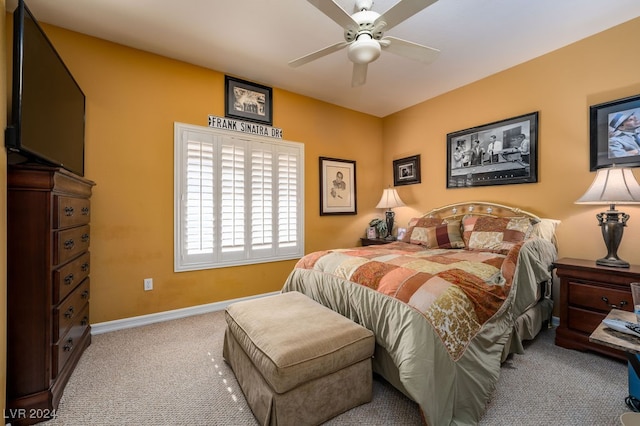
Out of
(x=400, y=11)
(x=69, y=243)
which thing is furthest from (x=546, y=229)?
A: (x=69, y=243)

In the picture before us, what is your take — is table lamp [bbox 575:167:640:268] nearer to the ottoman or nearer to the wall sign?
the ottoman

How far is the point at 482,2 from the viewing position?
7.22 ft

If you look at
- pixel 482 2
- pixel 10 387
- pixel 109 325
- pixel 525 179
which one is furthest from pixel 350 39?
pixel 109 325

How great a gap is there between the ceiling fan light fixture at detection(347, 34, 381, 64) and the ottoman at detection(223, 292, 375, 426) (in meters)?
1.81

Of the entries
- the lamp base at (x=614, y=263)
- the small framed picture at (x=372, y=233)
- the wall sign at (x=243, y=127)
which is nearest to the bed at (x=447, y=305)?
the lamp base at (x=614, y=263)

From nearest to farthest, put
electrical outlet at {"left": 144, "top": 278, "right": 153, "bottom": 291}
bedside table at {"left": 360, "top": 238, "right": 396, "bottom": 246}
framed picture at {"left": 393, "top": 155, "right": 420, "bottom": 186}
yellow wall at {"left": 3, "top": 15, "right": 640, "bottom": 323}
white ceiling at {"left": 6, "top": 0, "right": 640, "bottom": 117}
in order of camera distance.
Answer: white ceiling at {"left": 6, "top": 0, "right": 640, "bottom": 117} → yellow wall at {"left": 3, "top": 15, "right": 640, "bottom": 323} → electrical outlet at {"left": 144, "top": 278, "right": 153, "bottom": 291} → bedside table at {"left": 360, "top": 238, "right": 396, "bottom": 246} → framed picture at {"left": 393, "top": 155, "right": 420, "bottom": 186}

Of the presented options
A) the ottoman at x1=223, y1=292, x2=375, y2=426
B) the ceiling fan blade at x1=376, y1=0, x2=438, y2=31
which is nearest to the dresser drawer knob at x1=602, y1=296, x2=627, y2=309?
the ottoman at x1=223, y1=292, x2=375, y2=426

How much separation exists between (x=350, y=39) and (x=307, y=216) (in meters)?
2.45

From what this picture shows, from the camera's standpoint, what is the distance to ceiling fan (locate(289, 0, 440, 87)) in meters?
1.68

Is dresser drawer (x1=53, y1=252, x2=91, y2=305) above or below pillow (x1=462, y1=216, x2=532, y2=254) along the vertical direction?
below

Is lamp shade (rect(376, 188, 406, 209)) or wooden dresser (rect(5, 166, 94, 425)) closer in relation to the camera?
wooden dresser (rect(5, 166, 94, 425))

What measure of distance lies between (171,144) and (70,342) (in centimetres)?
200

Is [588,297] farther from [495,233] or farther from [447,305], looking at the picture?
[447,305]

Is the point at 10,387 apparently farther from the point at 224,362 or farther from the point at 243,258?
the point at 243,258
